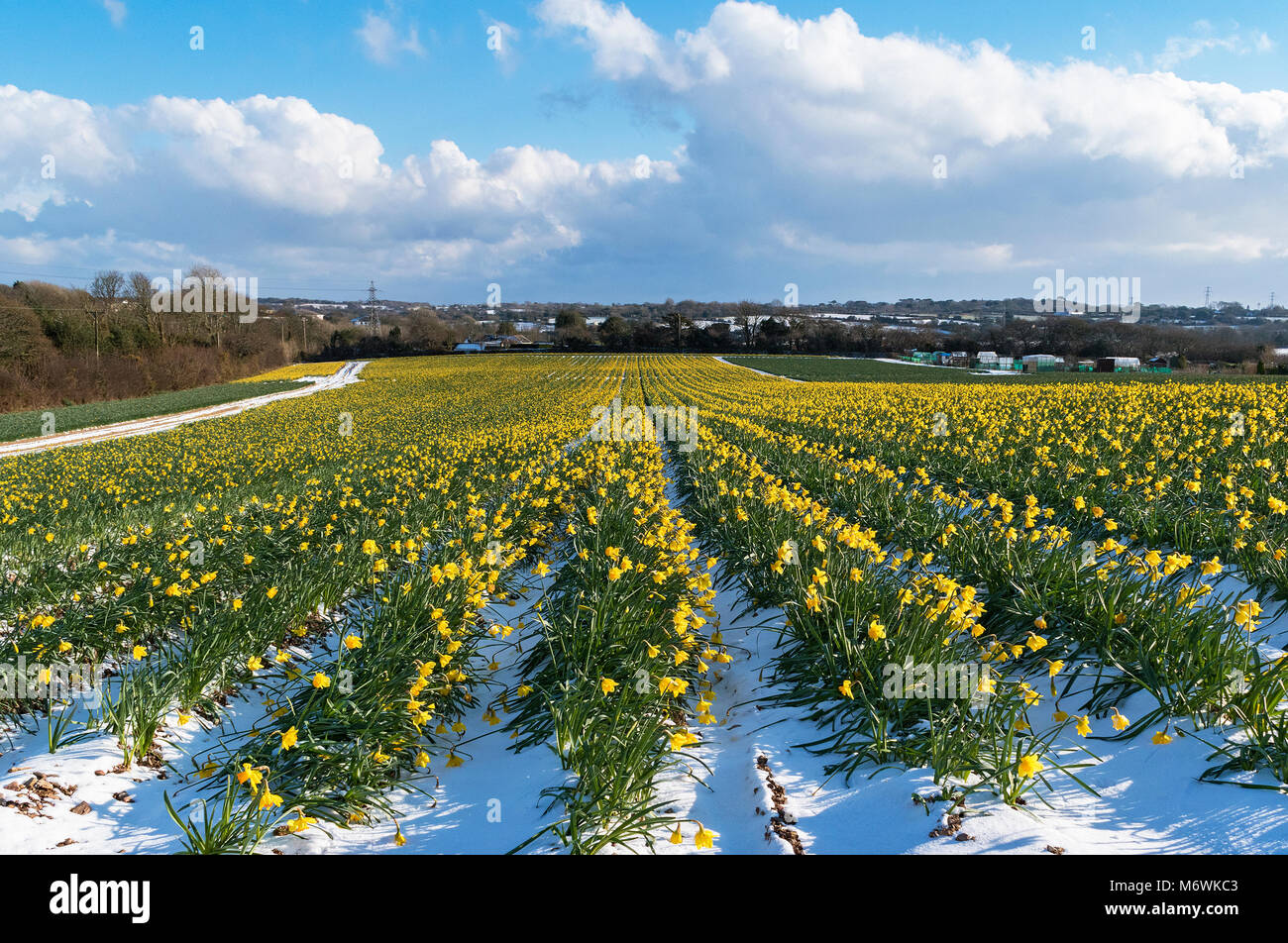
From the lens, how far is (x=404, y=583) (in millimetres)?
5617

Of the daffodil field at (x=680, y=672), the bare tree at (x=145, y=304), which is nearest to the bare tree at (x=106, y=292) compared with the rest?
the bare tree at (x=145, y=304)

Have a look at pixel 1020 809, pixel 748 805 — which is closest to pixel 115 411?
pixel 748 805

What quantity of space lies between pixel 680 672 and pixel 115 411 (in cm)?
4799

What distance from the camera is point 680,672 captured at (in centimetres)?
517

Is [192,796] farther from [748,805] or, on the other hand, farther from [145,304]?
[145,304]

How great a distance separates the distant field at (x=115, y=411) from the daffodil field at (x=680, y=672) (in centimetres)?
3198

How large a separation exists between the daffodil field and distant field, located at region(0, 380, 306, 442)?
32.0m

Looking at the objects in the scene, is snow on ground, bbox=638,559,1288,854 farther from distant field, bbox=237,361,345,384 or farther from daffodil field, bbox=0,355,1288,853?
distant field, bbox=237,361,345,384

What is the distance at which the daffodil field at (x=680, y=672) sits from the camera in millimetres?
3580

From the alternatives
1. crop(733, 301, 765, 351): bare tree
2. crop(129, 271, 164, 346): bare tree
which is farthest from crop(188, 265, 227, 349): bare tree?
crop(733, 301, 765, 351): bare tree

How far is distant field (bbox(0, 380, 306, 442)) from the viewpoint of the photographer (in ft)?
107

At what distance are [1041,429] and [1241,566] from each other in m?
6.51
